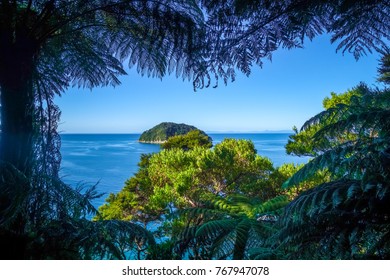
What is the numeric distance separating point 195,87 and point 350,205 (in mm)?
853

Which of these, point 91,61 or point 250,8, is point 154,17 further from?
point 91,61

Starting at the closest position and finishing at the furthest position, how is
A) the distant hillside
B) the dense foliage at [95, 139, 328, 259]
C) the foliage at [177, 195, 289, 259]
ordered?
the foliage at [177, 195, 289, 259]
the dense foliage at [95, 139, 328, 259]
the distant hillside

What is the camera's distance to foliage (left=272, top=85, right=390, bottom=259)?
0.98 m

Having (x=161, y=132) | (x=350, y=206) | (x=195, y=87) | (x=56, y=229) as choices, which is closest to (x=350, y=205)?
(x=350, y=206)

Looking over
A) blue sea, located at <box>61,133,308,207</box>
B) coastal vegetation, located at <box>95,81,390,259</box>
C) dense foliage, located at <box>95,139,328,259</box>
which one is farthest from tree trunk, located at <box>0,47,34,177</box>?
blue sea, located at <box>61,133,308,207</box>

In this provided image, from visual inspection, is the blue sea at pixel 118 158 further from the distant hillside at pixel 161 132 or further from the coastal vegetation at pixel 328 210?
the coastal vegetation at pixel 328 210

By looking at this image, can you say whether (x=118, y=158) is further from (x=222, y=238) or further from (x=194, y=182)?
(x=222, y=238)

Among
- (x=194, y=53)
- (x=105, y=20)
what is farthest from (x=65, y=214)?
(x=105, y=20)

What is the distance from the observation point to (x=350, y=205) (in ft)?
3.69

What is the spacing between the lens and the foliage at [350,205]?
38.6 inches

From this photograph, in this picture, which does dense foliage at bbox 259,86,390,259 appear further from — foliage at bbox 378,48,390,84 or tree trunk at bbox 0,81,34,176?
tree trunk at bbox 0,81,34,176

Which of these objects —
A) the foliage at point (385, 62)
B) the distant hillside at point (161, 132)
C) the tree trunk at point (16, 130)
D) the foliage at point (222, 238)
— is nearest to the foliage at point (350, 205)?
the foliage at point (385, 62)

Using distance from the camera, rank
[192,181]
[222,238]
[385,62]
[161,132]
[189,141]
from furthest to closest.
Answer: [189,141]
[161,132]
[192,181]
[385,62]
[222,238]
